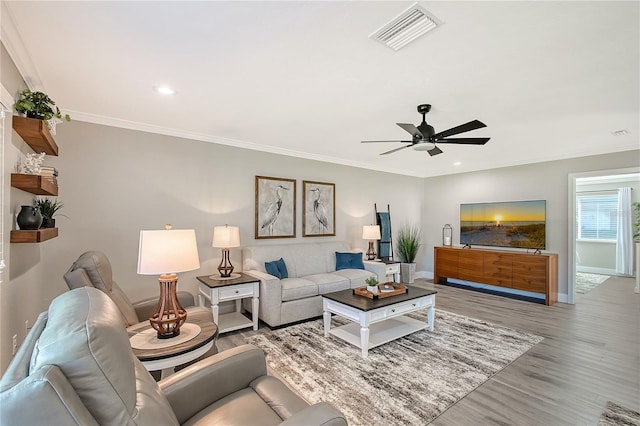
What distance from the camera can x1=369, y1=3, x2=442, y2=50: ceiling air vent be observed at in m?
1.69

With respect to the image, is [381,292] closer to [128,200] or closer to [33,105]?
[128,200]

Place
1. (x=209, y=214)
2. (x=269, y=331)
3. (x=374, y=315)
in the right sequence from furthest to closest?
1. (x=209, y=214)
2. (x=269, y=331)
3. (x=374, y=315)

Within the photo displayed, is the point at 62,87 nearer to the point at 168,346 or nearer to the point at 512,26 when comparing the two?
the point at 168,346

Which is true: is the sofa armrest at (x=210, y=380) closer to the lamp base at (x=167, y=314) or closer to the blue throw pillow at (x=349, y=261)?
the lamp base at (x=167, y=314)

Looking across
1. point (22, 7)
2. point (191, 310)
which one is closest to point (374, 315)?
point (191, 310)

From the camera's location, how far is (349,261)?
16.3 ft

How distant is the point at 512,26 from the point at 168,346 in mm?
2948

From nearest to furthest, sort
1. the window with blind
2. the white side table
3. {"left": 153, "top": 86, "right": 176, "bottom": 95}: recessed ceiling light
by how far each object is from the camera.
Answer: {"left": 153, "top": 86, "right": 176, "bottom": 95}: recessed ceiling light < the white side table < the window with blind

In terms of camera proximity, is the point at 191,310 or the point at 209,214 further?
the point at 209,214

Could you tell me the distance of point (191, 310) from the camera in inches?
110

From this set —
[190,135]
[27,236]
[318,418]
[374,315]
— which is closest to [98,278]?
[27,236]

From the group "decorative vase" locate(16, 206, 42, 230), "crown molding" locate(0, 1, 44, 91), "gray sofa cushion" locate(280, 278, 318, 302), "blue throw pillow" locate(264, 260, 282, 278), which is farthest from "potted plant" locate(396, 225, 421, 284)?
"crown molding" locate(0, 1, 44, 91)

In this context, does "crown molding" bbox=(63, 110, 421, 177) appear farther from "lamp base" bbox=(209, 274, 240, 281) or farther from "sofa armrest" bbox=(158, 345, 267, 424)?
"sofa armrest" bbox=(158, 345, 267, 424)

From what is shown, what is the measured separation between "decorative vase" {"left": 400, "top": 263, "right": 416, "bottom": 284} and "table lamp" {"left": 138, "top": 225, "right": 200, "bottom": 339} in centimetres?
516
